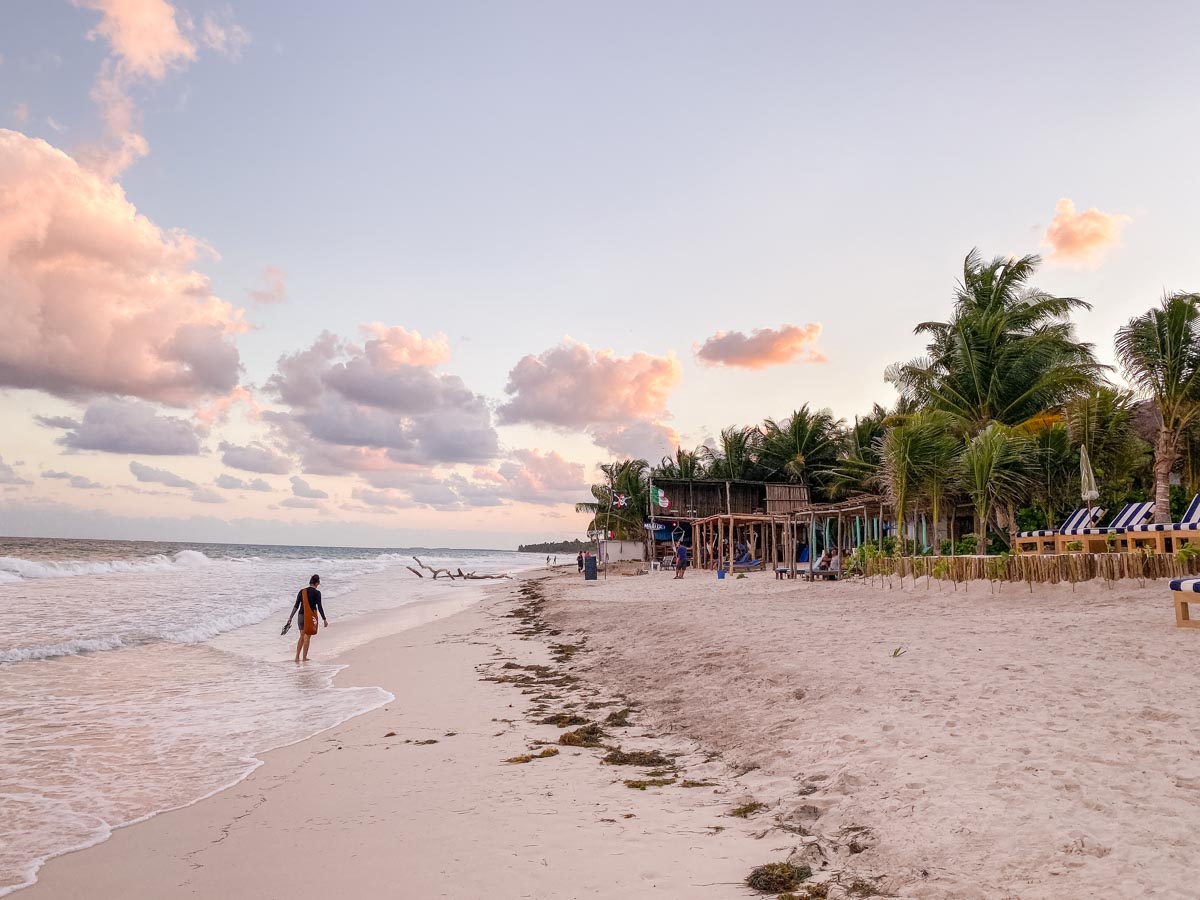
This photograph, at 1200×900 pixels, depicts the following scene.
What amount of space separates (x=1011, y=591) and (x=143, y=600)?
23812 millimetres

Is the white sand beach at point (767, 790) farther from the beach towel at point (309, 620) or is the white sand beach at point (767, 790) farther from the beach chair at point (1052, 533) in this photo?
the beach chair at point (1052, 533)

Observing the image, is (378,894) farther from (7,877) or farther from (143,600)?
(143,600)

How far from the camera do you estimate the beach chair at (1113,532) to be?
13719 millimetres

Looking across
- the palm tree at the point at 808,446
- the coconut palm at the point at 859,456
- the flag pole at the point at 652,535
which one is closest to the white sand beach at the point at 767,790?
the coconut palm at the point at 859,456

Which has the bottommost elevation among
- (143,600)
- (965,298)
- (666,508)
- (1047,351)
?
(143,600)

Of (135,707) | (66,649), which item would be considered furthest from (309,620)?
(66,649)

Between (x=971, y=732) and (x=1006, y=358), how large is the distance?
2134cm

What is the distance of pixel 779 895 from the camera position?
10.8 ft

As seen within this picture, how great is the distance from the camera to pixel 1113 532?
A: 14.0 m

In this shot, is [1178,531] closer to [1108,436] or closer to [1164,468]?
[1164,468]

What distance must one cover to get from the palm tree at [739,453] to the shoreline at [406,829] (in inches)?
1433

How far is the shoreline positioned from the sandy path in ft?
2.59

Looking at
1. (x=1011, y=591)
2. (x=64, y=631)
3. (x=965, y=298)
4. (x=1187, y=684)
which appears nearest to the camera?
(x=1187, y=684)

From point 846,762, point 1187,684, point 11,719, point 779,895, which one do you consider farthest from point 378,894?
point 11,719
